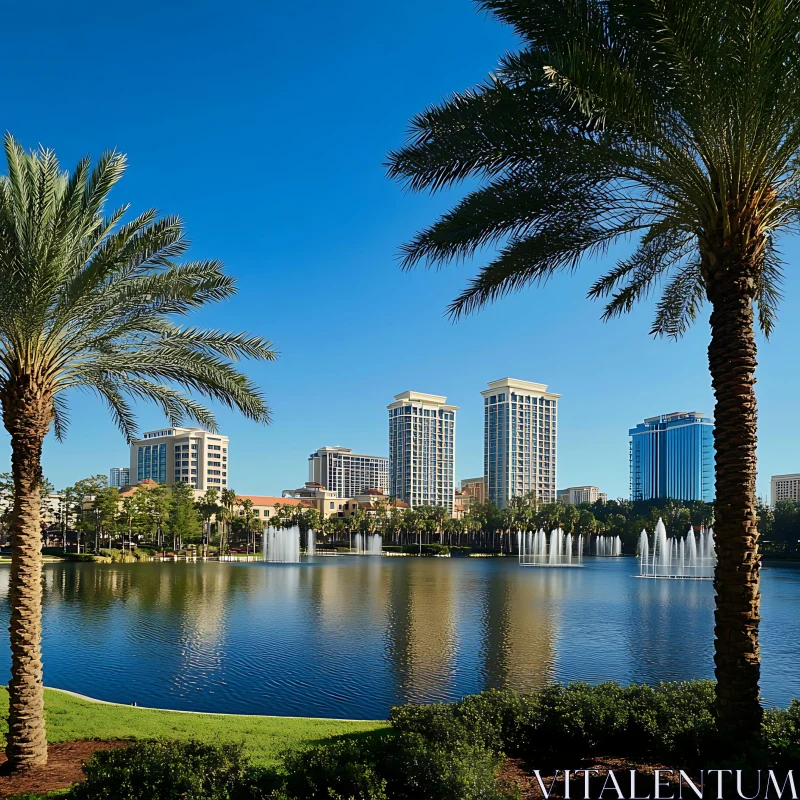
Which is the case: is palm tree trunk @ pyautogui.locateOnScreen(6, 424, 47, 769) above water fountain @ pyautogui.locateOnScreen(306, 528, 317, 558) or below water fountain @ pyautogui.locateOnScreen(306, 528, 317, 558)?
above

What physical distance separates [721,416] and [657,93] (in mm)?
4223

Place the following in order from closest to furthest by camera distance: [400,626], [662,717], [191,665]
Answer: [662,717] < [191,665] < [400,626]

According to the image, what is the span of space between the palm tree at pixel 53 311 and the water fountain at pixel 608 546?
10470cm

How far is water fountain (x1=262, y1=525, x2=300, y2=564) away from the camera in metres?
87.9

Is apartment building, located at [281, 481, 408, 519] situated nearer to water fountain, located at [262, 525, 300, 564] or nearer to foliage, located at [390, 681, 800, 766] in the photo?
water fountain, located at [262, 525, 300, 564]

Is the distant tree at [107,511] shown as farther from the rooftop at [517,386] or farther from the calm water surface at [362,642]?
the rooftop at [517,386]

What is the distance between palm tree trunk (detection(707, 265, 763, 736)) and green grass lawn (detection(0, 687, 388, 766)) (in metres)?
6.13

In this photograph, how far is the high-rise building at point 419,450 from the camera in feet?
626

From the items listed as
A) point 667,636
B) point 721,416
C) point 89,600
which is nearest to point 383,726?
point 721,416

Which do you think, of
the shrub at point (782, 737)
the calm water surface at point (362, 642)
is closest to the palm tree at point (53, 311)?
the calm water surface at point (362, 642)

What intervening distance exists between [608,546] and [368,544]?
37.9 meters

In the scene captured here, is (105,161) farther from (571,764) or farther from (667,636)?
(667,636)

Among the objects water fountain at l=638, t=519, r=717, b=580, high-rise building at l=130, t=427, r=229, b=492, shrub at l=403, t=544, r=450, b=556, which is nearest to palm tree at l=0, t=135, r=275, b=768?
water fountain at l=638, t=519, r=717, b=580

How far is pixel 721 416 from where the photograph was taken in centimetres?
870
